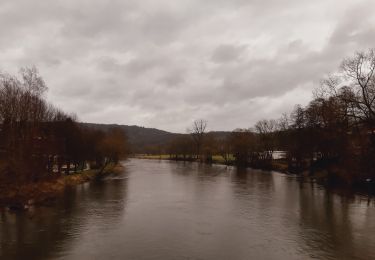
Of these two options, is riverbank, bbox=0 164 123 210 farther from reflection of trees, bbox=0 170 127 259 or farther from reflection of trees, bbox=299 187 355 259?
reflection of trees, bbox=299 187 355 259

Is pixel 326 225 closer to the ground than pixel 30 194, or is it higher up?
closer to the ground

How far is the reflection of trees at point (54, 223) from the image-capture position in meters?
20.0

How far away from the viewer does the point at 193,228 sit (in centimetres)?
2472

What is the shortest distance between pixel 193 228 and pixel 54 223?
1040 centimetres

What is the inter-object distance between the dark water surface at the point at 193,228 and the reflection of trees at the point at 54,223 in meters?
0.06

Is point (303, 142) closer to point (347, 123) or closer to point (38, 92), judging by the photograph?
point (347, 123)

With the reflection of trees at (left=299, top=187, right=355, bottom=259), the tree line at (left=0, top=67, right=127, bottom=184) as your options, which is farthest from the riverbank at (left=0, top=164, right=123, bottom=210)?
the reflection of trees at (left=299, top=187, right=355, bottom=259)

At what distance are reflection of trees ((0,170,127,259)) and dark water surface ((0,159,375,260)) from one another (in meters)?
0.06

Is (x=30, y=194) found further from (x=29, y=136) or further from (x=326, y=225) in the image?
(x=326, y=225)

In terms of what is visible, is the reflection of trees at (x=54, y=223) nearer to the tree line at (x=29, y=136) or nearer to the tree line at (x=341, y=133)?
the tree line at (x=29, y=136)

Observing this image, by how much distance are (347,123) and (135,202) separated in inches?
1288

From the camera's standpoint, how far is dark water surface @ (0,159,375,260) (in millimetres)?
19547

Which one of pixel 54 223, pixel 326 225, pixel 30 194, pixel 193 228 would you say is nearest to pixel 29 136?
pixel 30 194

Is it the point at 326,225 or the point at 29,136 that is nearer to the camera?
the point at 326,225
